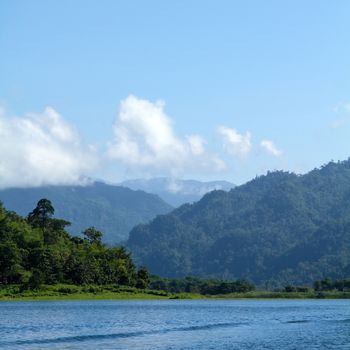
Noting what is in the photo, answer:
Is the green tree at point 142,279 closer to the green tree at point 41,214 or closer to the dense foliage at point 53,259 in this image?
the dense foliage at point 53,259

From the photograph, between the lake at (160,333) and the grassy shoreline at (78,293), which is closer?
the lake at (160,333)

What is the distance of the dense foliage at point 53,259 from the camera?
144 meters

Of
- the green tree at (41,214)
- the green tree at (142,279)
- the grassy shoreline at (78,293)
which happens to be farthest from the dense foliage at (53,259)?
the grassy shoreline at (78,293)

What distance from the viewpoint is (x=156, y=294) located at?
171m

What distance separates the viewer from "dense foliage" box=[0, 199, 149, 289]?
144 meters

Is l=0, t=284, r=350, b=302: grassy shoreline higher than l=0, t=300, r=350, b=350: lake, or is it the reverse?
l=0, t=284, r=350, b=302: grassy shoreline

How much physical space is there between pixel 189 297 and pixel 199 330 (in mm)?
115507

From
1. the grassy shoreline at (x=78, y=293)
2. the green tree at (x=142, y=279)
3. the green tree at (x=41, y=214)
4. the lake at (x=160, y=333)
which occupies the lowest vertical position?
the lake at (x=160, y=333)

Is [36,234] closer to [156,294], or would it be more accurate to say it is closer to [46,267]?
[46,267]

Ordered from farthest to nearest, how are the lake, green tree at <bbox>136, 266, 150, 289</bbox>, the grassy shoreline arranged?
green tree at <bbox>136, 266, 150, 289</bbox>, the grassy shoreline, the lake

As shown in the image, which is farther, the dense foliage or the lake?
the dense foliage

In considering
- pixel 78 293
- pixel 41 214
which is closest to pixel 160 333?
pixel 78 293

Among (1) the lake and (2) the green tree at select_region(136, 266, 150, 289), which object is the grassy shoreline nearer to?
(2) the green tree at select_region(136, 266, 150, 289)

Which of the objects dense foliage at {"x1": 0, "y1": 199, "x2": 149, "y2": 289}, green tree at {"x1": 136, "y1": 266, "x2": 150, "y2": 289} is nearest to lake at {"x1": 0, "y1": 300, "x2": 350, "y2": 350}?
dense foliage at {"x1": 0, "y1": 199, "x2": 149, "y2": 289}
